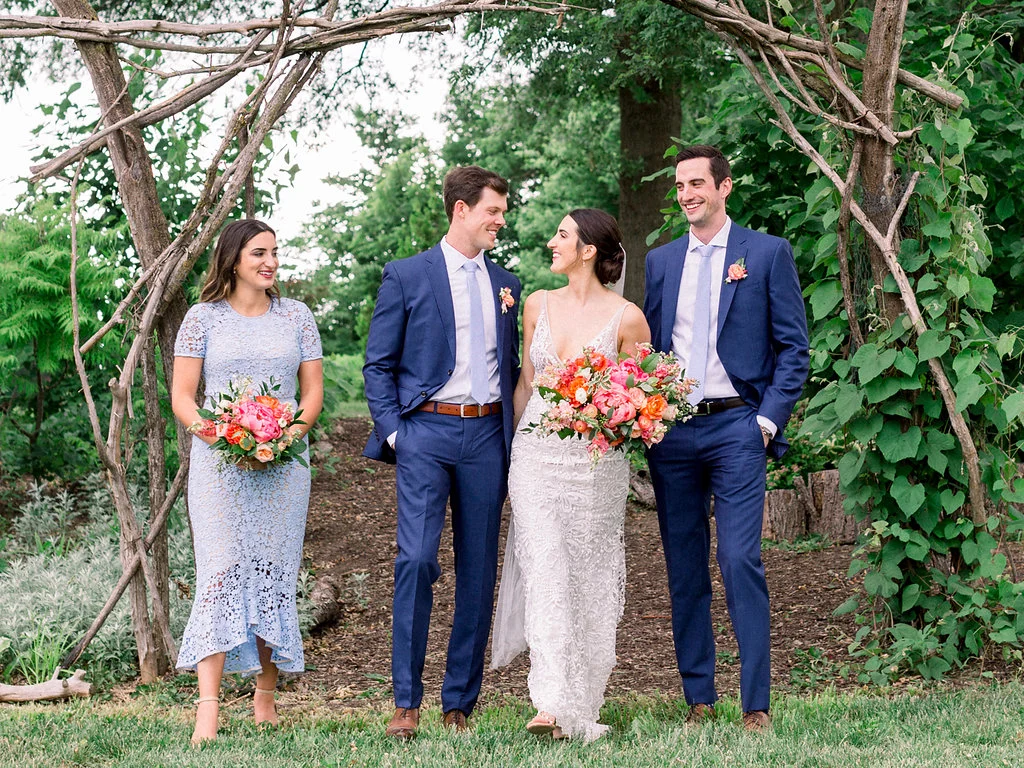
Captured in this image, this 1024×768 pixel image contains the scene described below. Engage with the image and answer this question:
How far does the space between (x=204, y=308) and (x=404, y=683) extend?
1703 mm

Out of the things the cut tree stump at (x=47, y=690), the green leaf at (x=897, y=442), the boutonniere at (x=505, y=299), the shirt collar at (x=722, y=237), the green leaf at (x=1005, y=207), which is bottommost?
the cut tree stump at (x=47, y=690)

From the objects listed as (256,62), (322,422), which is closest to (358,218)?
(322,422)

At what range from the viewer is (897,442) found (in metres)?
5.16

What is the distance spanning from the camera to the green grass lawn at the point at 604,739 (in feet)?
13.3

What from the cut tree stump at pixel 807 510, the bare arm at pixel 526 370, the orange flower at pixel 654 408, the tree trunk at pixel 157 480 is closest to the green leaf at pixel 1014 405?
the orange flower at pixel 654 408

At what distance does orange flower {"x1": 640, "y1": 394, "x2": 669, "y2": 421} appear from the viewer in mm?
4188

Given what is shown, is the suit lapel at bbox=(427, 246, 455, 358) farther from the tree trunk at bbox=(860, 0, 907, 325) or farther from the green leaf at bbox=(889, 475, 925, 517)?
the green leaf at bbox=(889, 475, 925, 517)

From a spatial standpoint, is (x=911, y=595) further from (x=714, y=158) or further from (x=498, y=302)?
(x=498, y=302)

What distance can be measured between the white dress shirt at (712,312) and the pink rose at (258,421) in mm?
1622

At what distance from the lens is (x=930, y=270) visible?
205 inches

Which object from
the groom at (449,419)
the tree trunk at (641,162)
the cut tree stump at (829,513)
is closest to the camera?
the groom at (449,419)

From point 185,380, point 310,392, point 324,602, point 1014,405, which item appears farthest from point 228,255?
point 1014,405

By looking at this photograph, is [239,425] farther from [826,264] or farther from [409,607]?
[826,264]

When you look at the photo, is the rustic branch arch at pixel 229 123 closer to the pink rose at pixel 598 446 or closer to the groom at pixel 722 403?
the groom at pixel 722 403
